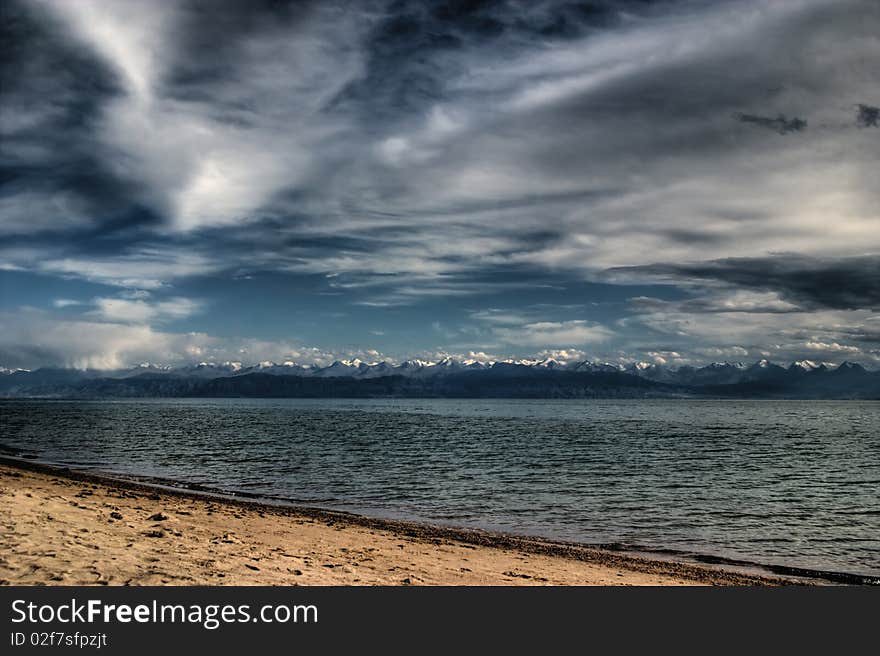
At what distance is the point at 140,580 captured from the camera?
1190 centimetres

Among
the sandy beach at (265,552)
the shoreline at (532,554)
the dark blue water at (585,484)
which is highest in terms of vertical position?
the sandy beach at (265,552)

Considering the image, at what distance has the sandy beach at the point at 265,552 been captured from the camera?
12.9 m

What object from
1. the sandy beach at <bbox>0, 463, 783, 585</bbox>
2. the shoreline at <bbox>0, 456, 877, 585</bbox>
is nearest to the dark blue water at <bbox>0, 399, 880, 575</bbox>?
the shoreline at <bbox>0, 456, 877, 585</bbox>

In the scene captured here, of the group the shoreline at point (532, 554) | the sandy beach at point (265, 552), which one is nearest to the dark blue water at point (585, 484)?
the shoreline at point (532, 554)

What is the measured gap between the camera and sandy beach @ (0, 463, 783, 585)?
42.2 ft

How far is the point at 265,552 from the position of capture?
54.0ft

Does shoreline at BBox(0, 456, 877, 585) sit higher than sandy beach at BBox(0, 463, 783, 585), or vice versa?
sandy beach at BBox(0, 463, 783, 585)

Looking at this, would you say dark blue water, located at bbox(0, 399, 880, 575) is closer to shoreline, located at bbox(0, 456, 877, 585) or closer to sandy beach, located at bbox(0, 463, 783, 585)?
shoreline, located at bbox(0, 456, 877, 585)

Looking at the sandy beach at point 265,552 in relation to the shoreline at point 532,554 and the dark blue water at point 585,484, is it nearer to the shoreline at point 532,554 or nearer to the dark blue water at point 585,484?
the shoreline at point 532,554

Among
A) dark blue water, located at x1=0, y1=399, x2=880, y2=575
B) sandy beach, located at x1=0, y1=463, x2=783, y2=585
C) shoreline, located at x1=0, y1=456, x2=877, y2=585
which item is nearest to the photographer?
sandy beach, located at x1=0, y1=463, x2=783, y2=585

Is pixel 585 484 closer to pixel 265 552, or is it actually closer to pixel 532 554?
pixel 532 554
